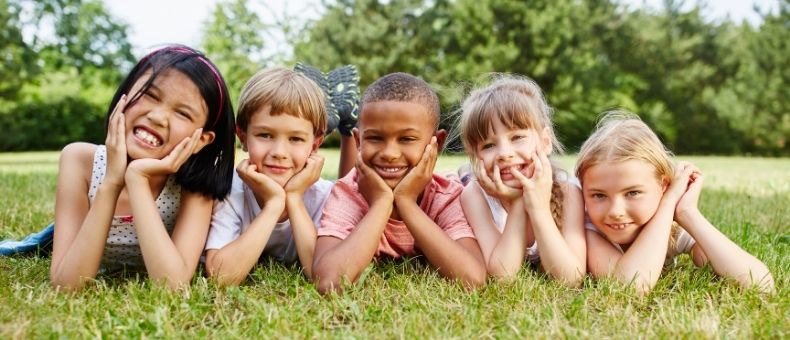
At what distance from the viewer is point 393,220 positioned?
3443 mm

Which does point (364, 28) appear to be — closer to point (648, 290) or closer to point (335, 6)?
point (335, 6)

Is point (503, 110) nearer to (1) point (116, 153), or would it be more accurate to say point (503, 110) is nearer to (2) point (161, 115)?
(2) point (161, 115)

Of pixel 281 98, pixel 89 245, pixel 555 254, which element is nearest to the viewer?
pixel 89 245

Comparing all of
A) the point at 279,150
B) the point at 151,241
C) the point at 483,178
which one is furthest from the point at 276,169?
the point at 483,178

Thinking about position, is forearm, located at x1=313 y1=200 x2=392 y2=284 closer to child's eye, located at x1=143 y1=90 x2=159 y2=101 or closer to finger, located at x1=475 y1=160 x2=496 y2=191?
finger, located at x1=475 y1=160 x2=496 y2=191

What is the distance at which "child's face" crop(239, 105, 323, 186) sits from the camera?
3068 mm

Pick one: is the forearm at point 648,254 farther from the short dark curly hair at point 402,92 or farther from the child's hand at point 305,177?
the child's hand at point 305,177

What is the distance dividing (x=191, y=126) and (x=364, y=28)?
3022 cm

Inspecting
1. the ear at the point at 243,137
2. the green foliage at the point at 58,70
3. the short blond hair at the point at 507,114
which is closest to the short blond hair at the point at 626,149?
the short blond hair at the point at 507,114

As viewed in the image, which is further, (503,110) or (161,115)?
(503,110)

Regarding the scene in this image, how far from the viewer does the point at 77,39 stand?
39.9m

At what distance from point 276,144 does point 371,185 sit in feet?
1.61

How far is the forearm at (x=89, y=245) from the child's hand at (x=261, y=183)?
0.58 meters

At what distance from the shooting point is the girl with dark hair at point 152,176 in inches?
105
